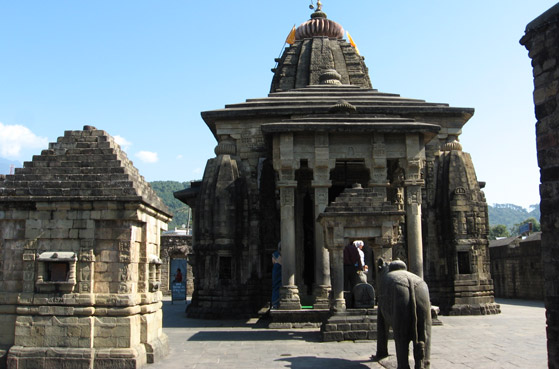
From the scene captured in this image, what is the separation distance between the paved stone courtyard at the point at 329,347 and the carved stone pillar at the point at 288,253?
3.73 feet

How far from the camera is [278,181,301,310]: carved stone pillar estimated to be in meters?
16.4

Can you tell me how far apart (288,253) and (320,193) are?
→ 2.11 metres

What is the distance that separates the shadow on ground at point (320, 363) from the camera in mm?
9477

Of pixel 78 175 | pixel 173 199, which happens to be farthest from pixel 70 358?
pixel 173 199

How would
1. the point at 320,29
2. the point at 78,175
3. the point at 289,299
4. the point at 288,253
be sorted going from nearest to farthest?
the point at 78,175, the point at 289,299, the point at 288,253, the point at 320,29

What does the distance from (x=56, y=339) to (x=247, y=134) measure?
13353 mm

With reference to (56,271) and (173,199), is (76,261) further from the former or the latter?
A: (173,199)

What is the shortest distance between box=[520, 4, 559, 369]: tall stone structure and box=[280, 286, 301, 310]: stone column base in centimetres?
1058

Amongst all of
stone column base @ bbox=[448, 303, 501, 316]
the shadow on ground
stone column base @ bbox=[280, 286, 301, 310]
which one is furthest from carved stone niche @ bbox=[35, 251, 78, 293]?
stone column base @ bbox=[448, 303, 501, 316]

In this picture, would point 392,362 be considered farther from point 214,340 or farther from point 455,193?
point 455,193

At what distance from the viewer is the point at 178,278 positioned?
2634 cm

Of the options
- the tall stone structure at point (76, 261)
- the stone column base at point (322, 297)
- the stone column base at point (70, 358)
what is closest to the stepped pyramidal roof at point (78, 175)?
the tall stone structure at point (76, 261)

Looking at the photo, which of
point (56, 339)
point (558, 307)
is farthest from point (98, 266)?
point (558, 307)

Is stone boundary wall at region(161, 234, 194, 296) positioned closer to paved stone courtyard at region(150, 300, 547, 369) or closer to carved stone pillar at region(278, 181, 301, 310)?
paved stone courtyard at region(150, 300, 547, 369)
